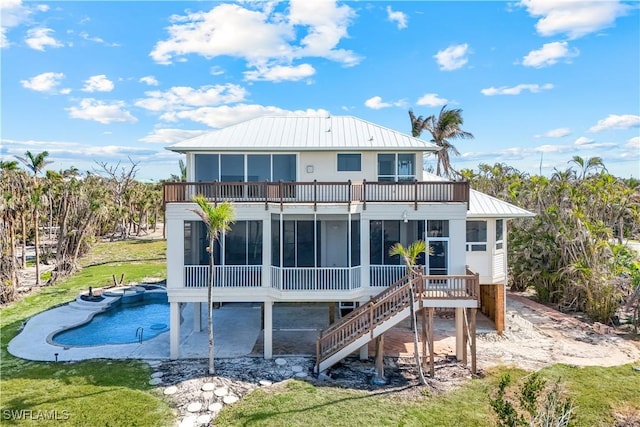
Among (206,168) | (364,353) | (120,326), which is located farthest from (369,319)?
(120,326)

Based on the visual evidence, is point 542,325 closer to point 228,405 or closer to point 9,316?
point 228,405

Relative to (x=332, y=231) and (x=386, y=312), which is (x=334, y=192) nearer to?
(x=332, y=231)

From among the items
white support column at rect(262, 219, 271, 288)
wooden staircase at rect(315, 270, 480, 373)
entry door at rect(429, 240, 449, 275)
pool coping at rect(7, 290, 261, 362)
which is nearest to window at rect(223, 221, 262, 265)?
white support column at rect(262, 219, 271, 288)

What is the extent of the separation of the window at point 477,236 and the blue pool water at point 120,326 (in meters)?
14.1

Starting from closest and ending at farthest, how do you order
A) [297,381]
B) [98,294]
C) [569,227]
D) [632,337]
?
[297,381], [632,337], [569,227], [98,294]

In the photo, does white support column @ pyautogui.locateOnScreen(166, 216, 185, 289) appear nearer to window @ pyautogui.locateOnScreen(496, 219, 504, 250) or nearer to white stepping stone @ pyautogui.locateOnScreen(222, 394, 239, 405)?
white stepping stone @ pyautogui.locateOnScreen(222, 394, 239, 405)

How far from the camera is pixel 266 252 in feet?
46.1

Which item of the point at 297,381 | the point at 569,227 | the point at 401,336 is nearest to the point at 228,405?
the point at 297,381

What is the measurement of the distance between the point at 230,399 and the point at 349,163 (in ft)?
31.3

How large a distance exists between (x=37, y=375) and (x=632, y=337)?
75.6 feet

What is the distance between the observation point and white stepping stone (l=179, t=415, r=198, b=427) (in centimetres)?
988

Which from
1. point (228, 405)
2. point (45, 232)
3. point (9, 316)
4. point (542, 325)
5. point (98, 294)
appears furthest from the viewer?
point (45, 232)

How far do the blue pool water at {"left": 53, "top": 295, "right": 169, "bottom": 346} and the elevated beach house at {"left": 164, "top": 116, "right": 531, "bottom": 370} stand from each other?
4.25 m

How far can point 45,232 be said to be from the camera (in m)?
44.5
